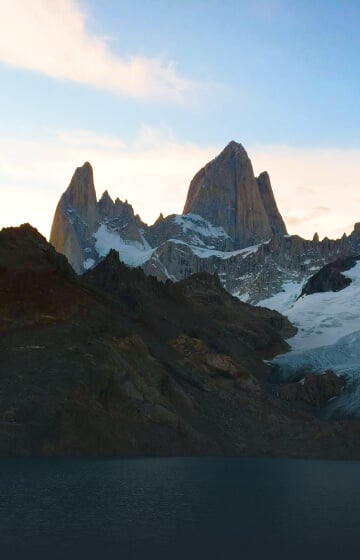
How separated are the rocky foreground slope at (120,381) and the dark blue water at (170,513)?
1747cm

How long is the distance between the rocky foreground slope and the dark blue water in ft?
57.3

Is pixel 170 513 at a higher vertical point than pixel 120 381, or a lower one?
lower

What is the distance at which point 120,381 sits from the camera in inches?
4547

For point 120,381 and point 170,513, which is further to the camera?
point 120,381

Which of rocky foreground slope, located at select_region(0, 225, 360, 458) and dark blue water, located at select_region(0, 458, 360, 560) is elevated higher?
rocky foreground slope, located at select_region(0, 225, 360, 458)

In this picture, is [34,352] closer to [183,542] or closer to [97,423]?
[97,423]

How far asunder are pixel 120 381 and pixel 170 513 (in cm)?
6300

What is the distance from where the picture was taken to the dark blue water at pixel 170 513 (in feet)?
136

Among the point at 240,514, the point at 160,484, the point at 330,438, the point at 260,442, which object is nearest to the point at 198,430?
the point at 260,442

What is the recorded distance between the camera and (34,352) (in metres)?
115

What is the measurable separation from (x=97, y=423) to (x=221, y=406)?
3454cm

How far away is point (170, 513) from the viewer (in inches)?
2095

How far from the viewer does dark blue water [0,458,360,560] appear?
41.5m

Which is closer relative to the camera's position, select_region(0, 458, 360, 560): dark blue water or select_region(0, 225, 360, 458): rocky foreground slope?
select_region(0, 458, 360, 560): dark blue water
